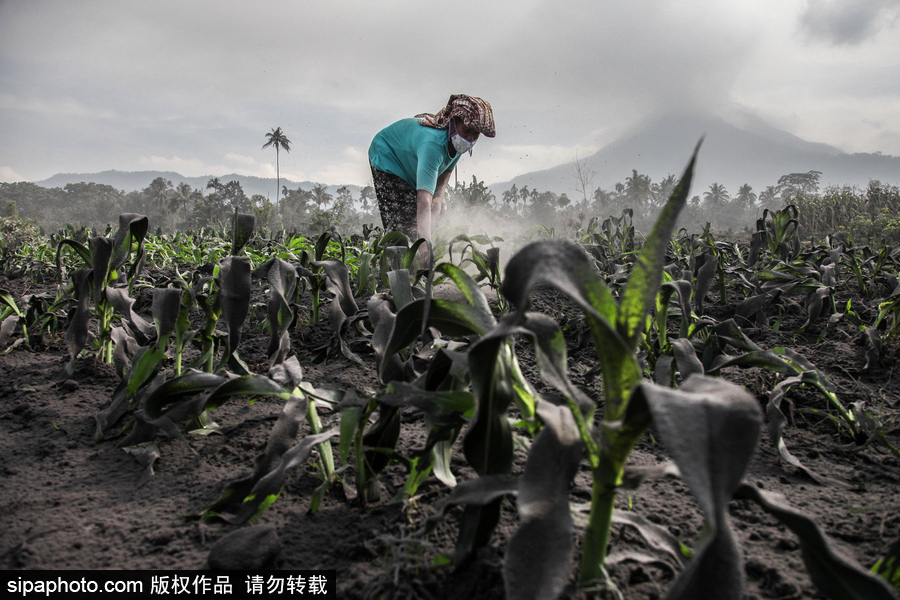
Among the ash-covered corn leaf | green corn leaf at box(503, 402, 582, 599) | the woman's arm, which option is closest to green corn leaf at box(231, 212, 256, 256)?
the ash-covered corn leaf

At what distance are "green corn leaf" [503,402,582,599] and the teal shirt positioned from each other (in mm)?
3173

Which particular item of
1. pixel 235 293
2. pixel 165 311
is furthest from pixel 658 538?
pixel 165 311

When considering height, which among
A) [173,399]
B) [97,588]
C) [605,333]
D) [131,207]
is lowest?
[97,588]

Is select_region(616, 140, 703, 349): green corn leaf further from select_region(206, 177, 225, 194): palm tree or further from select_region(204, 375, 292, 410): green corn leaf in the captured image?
select_region(206, 177, 225, 194): palm tree

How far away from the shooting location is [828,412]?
1438 millimetres

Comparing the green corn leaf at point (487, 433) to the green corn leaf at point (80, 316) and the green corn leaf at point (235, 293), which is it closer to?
the green corn leaf at point (235, 293)

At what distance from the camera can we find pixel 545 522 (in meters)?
0.56

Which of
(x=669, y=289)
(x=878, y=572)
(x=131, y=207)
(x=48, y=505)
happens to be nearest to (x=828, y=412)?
(x=669, y=289)

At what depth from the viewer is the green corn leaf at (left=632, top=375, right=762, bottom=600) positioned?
43cm

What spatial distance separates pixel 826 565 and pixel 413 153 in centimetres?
398

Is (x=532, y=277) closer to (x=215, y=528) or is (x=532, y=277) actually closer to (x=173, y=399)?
(x=215, y=528)

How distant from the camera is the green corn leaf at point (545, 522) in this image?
0.53 meters

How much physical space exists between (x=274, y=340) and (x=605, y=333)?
1.07 m

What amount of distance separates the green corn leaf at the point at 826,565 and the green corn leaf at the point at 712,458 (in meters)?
0.17
